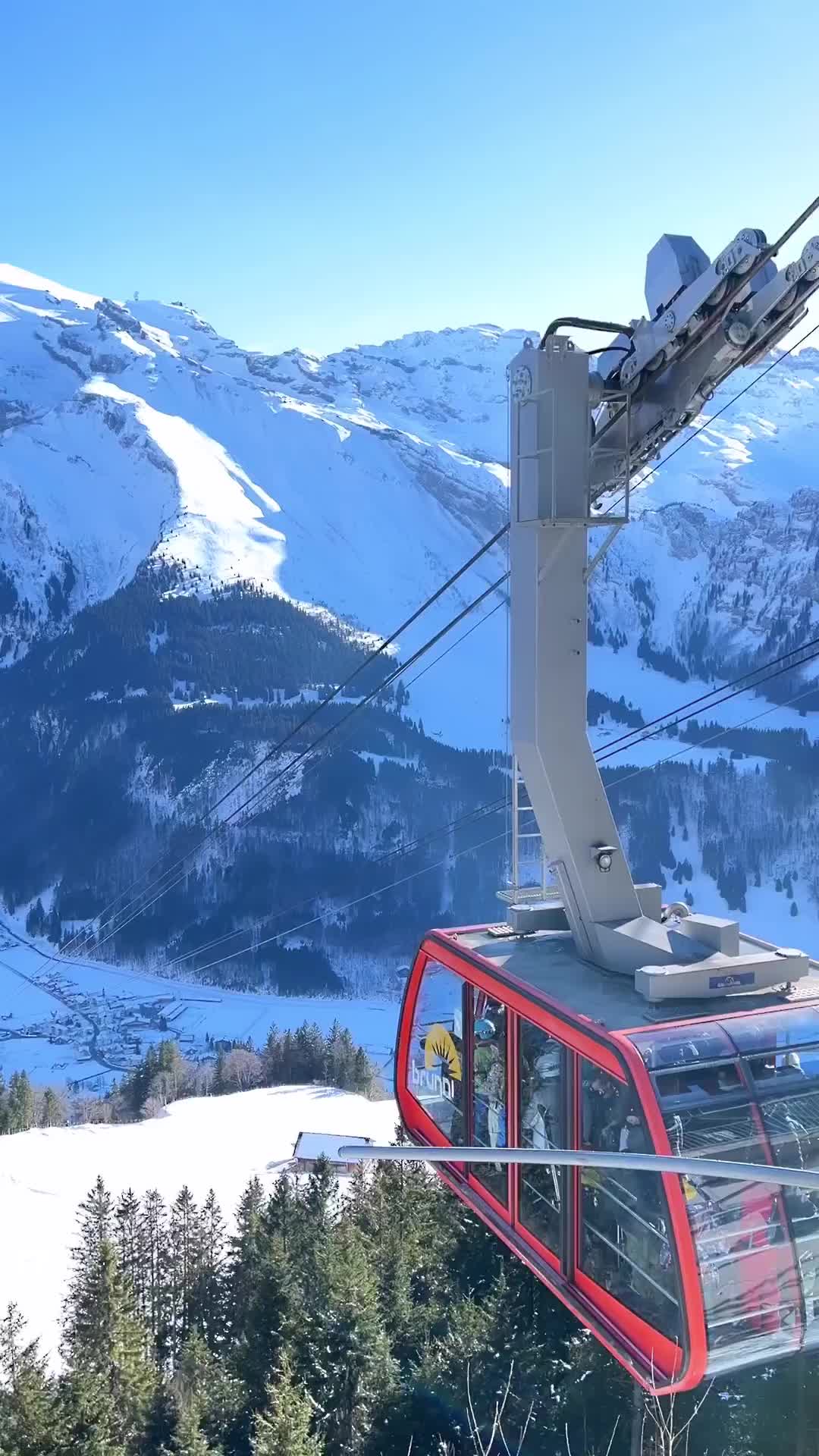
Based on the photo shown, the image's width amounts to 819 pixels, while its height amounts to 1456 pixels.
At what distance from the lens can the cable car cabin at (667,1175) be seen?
15.9ft

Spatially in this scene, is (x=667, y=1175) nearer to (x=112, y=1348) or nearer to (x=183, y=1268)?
(x=112, y=1348)

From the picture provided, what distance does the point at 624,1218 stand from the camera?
5.31 metres

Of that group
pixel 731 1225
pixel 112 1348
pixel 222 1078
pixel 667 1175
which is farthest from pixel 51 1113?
pixel 667 1175

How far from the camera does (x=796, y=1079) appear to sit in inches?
203

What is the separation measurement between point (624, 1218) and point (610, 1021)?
0.95m

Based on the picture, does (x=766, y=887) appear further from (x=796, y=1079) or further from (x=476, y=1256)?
(x=796, y=1079)

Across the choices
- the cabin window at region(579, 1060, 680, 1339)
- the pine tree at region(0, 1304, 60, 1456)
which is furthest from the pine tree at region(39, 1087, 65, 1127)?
the cabin window at region(579, 1060, 680, 1339)

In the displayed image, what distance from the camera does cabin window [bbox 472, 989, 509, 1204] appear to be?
6.48 meters

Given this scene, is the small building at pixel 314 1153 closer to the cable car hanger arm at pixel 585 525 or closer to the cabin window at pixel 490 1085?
the cabin window at pixel 490 1085

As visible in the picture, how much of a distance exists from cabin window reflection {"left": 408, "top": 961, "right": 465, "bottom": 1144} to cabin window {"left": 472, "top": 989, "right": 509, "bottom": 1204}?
21cm

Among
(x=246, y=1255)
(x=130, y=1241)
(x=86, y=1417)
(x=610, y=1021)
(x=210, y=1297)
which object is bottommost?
(x=210, y=1297)

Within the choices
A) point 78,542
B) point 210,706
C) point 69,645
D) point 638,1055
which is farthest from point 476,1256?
point 78,542

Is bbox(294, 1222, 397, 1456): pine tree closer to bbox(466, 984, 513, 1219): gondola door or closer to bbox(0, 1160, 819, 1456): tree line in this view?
bbox(0, 1160, 819, 1456): tree line

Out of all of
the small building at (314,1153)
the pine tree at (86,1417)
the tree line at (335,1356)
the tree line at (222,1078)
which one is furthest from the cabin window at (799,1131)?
the tree line at (222,1078)
